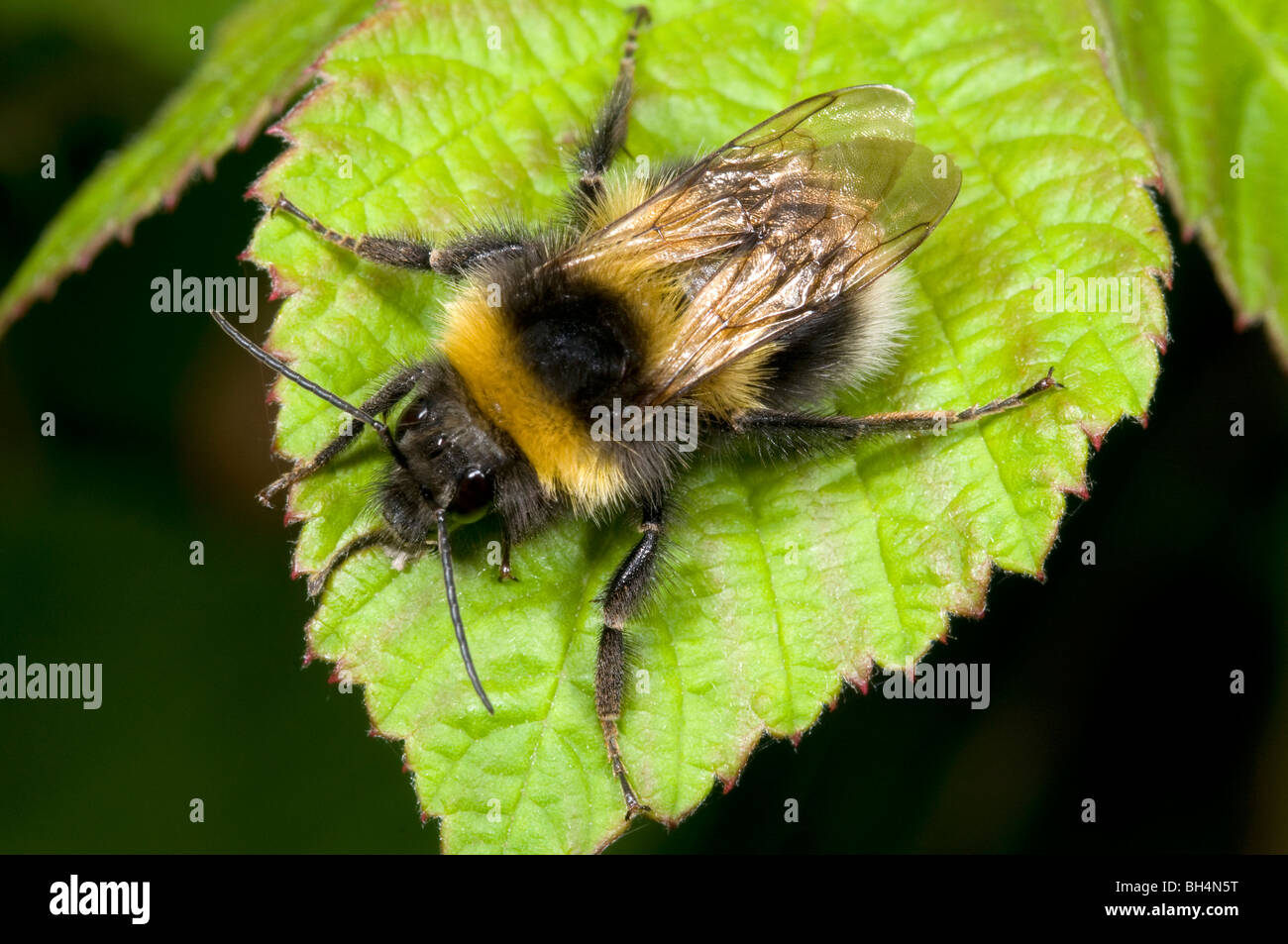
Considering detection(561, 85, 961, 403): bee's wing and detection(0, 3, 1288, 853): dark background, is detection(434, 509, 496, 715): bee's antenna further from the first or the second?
detection(0, 3, 1288, 853): dark background

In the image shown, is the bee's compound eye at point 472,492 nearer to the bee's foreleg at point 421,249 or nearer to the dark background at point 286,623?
the bee's foreleg at point 421,249

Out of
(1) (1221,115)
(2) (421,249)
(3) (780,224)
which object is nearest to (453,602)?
(2) (421,249)

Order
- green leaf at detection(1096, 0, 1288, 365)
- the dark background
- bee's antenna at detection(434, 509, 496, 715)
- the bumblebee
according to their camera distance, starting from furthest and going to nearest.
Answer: the dark background → green leaf at detection(1096, 0, 1288, 365) → the bumblebee → bee's antenna at detection(434, 509, 496, 715)

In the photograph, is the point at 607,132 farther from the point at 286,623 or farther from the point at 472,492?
the point at 286,623

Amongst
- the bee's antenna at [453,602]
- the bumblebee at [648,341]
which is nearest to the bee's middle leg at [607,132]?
the bumblebee at [648,341]

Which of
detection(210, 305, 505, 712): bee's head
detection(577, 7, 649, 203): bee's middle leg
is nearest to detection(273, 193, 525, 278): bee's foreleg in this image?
detection(577, 7, 649, 203): bee's middle leg

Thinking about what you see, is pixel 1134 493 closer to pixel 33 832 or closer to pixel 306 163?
pixel 306 163
